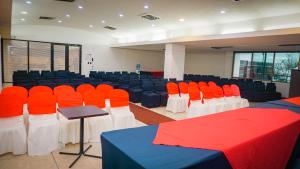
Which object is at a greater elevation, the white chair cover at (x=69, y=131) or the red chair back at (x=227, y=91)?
the red chair back at (x=227, y=91)

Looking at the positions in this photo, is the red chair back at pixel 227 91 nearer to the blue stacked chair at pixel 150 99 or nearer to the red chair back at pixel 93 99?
the blue stacked chair at pixel 150 99

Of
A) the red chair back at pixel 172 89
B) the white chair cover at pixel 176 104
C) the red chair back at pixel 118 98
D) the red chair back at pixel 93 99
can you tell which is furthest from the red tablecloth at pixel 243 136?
the red chair back at pixel 172 89


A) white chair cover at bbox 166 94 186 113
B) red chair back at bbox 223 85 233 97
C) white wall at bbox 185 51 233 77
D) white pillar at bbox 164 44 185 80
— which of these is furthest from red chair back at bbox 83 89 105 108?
white wall at bbox 185 51 233 77

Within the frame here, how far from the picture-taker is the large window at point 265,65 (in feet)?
39.6

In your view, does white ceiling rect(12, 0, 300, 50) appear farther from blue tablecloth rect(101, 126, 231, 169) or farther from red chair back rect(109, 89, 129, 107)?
blue tablecloth rect(101, 126, 231, 169)

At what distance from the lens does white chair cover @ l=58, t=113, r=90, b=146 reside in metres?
3.87

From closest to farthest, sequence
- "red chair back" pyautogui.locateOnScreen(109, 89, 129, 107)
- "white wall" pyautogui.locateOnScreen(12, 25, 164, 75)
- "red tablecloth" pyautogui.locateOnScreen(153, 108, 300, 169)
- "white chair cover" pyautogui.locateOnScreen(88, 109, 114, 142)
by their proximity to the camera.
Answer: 1. "red tablecloth" pyautogui.locateOnScreen(153, 108, 300, 169)
2. "white chair cover" pyautogui.locateOnScreen(88, 109, 114, 142)
3. "red chair back" pyautogui.locateOnScreen(109, 89, 129, 107)
4. "white wall" pyautogui.locateOnScreen(12, 25, 164, 75)

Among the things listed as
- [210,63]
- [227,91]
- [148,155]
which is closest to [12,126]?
[148,155]

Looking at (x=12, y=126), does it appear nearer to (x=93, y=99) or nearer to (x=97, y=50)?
(x=93, y=99)

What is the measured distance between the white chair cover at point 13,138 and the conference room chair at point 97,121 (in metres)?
1.16

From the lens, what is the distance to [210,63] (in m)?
16.3

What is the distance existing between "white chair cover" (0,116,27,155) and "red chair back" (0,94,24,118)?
0.60ft

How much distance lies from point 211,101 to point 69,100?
14.3 ft

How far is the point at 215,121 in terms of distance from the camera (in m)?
2.47
